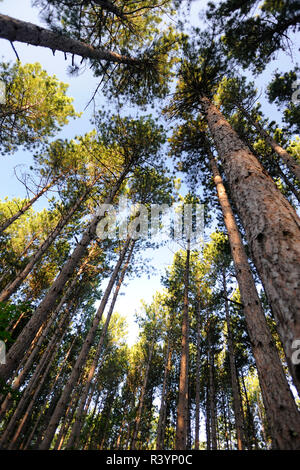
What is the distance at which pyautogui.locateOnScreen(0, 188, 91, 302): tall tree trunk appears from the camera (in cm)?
995

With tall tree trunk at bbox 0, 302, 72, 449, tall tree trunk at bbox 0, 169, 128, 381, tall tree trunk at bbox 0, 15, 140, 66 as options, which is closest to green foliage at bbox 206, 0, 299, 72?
tall tree trunk at bbox 0, 15, 140, 66

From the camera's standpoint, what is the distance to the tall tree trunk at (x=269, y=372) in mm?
1612

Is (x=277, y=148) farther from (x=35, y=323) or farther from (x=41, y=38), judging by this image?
(x=35, y=323)

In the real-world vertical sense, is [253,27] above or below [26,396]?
above

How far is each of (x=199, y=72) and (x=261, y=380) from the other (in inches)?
304

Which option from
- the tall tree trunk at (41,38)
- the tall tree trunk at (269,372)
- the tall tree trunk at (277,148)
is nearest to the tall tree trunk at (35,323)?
the tall tree trunk at (269,372)

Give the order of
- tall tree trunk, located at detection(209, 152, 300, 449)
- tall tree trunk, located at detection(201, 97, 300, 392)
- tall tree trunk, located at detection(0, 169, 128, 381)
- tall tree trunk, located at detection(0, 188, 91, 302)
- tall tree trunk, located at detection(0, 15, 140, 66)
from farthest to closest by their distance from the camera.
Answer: tall tree trunk, located at detection(0, 188, 91, 302) → tall tree trunk, located at detection(0, 169, 128, 381) → tall tree trunk, located at detection(0, 15, 140, 66) → tall tree trunk, located at detection(209, 152, 300, 449) → tall tree trunk, located at detection(201, 97, 300, 392)

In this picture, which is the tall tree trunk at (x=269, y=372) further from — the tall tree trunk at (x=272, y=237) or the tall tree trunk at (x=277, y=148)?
the tall tree trunk at (x=277, y=148)

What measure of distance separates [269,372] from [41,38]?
6.56 meters

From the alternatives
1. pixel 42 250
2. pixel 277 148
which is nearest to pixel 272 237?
pixel 277 148

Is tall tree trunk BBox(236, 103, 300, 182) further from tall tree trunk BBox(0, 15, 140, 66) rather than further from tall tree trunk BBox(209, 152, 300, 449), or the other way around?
tall tree trunk BBox(0, 15, 140, 66)

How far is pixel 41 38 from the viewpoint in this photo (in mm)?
3721

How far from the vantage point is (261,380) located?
2.47m

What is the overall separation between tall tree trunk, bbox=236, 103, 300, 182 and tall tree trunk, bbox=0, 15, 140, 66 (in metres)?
6.99
